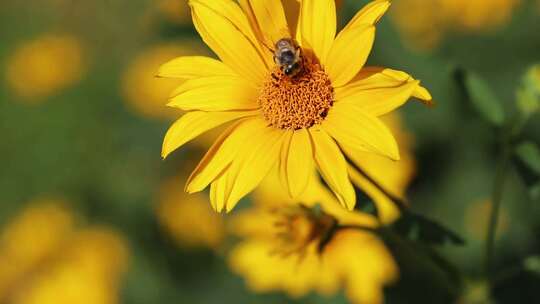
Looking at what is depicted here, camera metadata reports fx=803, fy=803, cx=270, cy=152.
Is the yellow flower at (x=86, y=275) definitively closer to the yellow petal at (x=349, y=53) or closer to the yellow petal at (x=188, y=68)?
the yellow petal at (x=188, y=68)

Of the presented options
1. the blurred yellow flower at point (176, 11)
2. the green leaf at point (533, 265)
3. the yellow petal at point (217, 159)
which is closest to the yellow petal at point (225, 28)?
the yellow petal at point (217, 159)

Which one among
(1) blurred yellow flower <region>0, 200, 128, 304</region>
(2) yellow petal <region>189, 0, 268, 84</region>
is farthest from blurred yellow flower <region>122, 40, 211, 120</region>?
(2) yellow petal <region>189, 0, 268, 84</region>

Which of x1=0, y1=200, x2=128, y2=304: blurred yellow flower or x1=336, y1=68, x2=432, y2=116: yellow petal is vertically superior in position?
x1=336, y1=68, x2=432, y2=116: yellow petal

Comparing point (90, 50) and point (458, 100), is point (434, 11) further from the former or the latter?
point (90, 50)

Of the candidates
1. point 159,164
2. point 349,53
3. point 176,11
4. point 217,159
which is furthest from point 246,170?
point 159,164

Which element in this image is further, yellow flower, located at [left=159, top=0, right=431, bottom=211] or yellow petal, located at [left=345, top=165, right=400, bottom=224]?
yellow petal, located at [left=345, top=165, right=400, bottom=224]

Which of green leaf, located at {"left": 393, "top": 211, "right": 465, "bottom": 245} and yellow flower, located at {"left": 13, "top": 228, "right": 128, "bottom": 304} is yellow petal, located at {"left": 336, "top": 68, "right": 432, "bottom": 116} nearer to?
green leaf, located at {"left": 393, "top": 211, "right": 465, "bottom": 245}

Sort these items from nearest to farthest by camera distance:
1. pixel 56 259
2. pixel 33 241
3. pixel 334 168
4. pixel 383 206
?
1. pixel 334 168
2. pixel 383 206
3. pixel 56 259
4. pixel 33 241

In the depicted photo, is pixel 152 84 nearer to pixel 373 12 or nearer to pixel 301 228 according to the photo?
pixel 301 228
